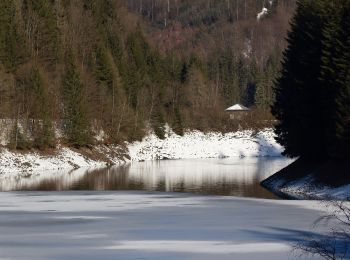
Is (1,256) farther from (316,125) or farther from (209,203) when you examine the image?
(316,125)

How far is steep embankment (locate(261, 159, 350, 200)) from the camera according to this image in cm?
3994

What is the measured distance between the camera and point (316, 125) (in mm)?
46781

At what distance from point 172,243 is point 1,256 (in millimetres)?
5108

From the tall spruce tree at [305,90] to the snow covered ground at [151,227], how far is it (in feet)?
43.9

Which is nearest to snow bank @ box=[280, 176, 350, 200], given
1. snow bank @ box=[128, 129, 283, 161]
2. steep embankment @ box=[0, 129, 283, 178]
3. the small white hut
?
steep embankment @ box=[0, 129, 283, 178]

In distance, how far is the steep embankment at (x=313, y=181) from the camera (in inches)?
1572

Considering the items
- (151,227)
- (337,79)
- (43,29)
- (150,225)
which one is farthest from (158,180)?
(43,29)

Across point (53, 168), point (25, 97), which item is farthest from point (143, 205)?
point (25, 97)

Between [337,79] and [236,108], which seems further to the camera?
[236,108]

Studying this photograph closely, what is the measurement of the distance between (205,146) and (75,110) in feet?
84.7

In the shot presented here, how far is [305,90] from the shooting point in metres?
47.5

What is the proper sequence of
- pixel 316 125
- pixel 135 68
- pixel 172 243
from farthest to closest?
pixel 135 68 < pixel 316 125 < pixel 172 243

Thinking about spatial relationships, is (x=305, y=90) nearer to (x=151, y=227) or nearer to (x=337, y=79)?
(x=337, y=79)

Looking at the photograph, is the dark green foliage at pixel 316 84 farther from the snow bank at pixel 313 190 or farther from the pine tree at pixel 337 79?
the snow bank at pixel 313 190
